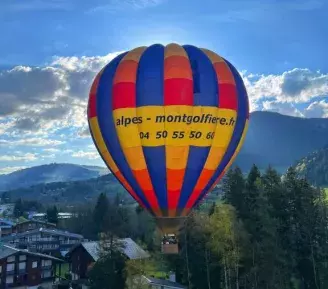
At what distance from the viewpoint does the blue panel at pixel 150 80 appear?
22.1 meters

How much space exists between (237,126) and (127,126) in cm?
572

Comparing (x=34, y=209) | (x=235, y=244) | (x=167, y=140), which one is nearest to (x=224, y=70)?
(x=167, y=140)

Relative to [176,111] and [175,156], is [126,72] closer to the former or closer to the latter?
[176,111]

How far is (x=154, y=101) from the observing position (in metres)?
22.1

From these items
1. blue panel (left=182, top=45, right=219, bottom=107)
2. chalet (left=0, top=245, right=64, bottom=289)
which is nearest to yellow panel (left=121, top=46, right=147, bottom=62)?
blue panel (left=182, top=45, right=219, bottom=107)

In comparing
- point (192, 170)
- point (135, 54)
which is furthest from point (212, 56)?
point (192, 170)

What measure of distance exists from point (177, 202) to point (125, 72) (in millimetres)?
6778

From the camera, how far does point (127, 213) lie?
8912 centimetres

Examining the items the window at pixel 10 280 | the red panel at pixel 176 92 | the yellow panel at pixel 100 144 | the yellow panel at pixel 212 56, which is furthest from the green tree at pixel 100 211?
the red panel at pixel 176 92

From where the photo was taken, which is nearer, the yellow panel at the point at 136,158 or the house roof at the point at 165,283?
the yellow panel at the point at 136,158

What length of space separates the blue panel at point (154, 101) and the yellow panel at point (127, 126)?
56cm

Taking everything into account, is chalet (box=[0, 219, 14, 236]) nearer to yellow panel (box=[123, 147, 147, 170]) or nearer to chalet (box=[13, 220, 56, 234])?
chalet (box=[13, 220, 56, 234])

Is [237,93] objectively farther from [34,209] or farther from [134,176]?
[34,209]

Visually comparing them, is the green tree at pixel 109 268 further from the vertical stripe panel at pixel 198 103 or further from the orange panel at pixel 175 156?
the orange panel at pixel 175 156
